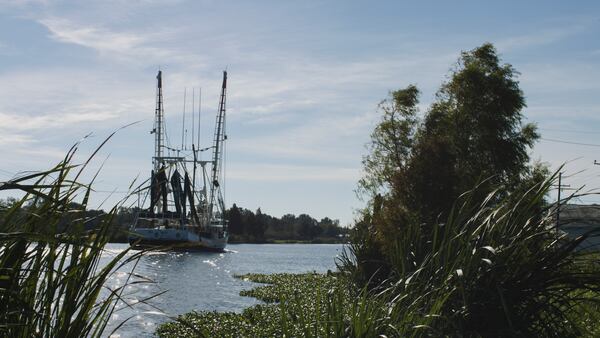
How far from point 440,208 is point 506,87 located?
1019 centimetres

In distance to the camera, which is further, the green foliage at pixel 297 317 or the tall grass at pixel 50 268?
the green foliage at pixel 297 317

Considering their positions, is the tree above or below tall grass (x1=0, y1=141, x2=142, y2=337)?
above

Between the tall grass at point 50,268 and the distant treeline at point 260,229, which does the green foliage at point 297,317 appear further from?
the distant treeline at point 260,229

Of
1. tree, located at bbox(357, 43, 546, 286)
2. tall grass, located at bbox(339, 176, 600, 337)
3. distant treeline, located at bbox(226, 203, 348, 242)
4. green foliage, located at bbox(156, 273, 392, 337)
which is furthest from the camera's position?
distant treeline, located at bbox(226, 203, 348, 242)

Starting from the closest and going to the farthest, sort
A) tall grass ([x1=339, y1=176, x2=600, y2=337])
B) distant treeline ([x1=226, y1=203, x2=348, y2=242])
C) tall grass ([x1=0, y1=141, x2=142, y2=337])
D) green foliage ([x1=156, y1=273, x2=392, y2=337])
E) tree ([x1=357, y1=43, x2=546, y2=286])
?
1. tall grass ([x1=0, y1=141, x2=142, y2=337])
2. green foliage ([x1=156, y1=273, x2=392, y2=337])
3. tall grass ([x1=339, y1=176, x2=600, y2=337])
4. tree ([x1=357, y1=43, x2=546, y2=286])
5. distant treeline ([x1=226, y1=203, x2=348, y2=242])

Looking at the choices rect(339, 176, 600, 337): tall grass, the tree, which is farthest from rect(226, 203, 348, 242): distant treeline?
rect(339, 176, 600, 337): tall grass

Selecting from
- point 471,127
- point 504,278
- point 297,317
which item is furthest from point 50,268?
point 471,127

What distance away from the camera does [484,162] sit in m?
34.1

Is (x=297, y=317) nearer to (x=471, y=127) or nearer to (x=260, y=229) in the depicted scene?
(x=471, y=127)

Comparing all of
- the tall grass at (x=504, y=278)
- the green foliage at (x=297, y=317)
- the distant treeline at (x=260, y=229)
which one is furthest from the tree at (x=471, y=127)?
the distant treeline at (x=260, y=229)

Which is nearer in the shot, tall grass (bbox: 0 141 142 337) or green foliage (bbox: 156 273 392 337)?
tall grass (bbox: 0 141 142 337)

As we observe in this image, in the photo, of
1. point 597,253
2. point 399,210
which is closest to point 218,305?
point 399,210

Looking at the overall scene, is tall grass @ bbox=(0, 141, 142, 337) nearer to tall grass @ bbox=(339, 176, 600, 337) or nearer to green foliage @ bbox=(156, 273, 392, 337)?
Answer: green foliage @ bbox=(156, 273, 392, 337)

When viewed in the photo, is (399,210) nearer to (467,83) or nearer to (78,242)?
(467,83)
